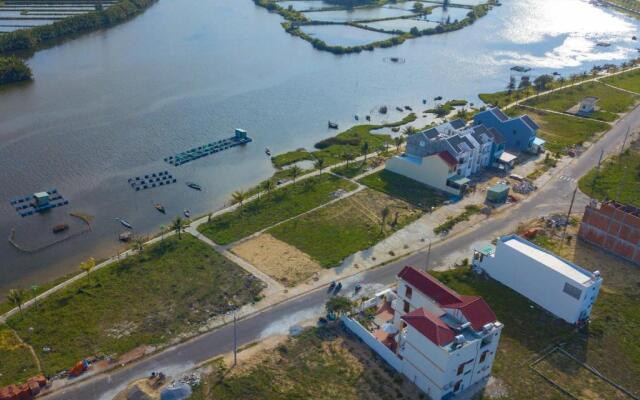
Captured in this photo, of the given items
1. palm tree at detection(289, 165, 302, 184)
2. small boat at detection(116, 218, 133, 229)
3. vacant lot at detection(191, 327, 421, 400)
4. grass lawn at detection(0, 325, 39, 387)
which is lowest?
small boat at detection(116, 218, 133, 229)

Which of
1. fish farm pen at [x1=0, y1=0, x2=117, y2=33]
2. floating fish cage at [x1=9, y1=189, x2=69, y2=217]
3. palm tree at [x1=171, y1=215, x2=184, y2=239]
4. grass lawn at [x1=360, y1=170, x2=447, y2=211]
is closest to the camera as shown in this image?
palm tree at [x1=171, y1=215, x2=184, y2=239]

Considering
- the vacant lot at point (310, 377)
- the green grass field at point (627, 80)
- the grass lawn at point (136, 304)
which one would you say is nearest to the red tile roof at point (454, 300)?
the vacant lot at point (310, 377)

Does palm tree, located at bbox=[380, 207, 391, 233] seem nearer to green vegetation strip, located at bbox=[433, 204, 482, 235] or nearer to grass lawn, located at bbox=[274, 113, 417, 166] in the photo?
green vegetation strip, located at bbox=[433, 204, 482, 235]

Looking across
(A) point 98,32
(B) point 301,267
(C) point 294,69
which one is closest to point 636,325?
(B) point 301,267

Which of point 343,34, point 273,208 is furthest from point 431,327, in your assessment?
point 343,34

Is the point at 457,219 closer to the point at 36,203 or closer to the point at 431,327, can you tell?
the point at 431,327

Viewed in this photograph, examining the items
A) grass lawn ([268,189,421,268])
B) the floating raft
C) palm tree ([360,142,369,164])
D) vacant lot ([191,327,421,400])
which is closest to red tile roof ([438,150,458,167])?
grass lawn ([268,189,421,268])
